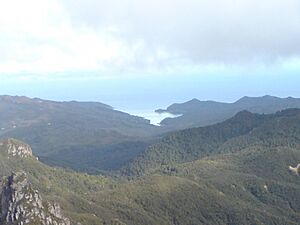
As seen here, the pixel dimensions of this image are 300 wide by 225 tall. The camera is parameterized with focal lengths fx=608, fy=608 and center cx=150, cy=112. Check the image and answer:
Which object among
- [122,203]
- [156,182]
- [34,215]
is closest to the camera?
Answer: [34,215]

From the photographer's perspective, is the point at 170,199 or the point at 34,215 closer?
the point at 34,215

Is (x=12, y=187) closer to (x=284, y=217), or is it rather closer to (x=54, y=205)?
(x=54, y=205)

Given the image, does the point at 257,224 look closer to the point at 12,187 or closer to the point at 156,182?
the point at 156,182

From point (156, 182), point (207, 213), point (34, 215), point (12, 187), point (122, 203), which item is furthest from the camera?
point (156, 182)

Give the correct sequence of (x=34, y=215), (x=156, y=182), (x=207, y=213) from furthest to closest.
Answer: (x=156, y=182)
(x=207, y=213)
(x=34, y=215)

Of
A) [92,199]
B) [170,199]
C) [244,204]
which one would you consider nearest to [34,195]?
[92,199]

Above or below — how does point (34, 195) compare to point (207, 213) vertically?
above

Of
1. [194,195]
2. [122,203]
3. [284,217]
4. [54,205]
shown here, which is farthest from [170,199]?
[54,205]
